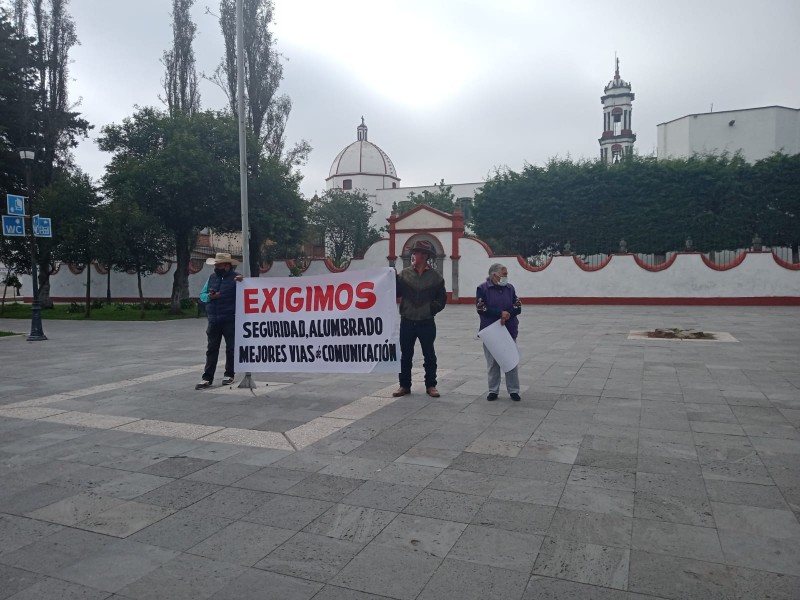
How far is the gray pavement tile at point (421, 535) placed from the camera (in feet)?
11.5

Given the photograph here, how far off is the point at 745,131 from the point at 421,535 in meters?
56.3

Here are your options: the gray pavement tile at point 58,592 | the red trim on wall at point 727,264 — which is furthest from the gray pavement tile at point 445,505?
the red trim on wall at point 727,264

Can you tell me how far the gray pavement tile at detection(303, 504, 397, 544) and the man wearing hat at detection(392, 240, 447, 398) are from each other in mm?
3742

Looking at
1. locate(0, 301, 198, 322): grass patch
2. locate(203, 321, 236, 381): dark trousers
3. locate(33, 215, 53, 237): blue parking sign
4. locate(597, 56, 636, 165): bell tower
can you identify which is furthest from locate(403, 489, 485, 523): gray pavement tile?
locate(597, 56, 636, 165): bell tower

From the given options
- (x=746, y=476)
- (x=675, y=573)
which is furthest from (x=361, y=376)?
(x=675, y=573)

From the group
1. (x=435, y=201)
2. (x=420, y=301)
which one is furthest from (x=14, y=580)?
(x=435, y=201)

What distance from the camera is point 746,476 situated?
4625 mm

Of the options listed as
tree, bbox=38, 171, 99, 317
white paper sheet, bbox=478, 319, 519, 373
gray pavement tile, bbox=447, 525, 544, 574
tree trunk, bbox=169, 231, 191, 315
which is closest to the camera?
gray pavement tile, bbox=447, 525, 544, 574

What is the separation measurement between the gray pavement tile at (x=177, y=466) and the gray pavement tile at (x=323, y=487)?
0.98 metres

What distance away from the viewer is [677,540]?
11.6 feet

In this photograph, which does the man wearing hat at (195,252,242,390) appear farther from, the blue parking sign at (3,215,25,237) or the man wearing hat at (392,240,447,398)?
the blue parking sign at (3,215,25,237)

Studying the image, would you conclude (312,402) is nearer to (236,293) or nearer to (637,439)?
(236,293)

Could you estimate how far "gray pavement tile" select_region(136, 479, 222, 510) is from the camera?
426 centimetres

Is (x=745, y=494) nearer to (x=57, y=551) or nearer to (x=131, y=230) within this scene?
(x=57, y=551)
